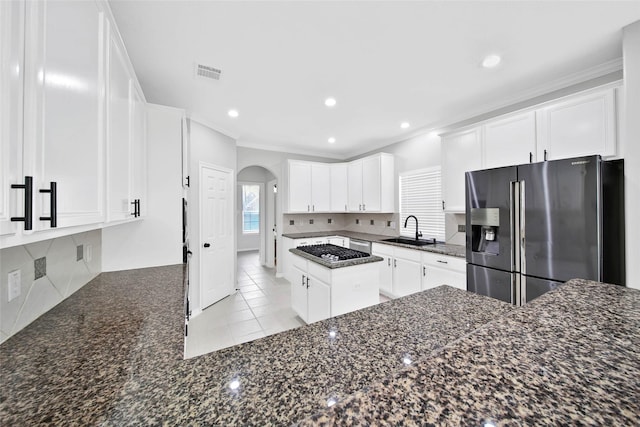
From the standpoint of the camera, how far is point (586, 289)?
96 cm

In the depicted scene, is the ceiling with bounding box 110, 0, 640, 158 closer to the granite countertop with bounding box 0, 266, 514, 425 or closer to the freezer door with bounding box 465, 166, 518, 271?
the freezer door with bounding box 465, 166, 518, 271

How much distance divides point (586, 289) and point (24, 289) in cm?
239

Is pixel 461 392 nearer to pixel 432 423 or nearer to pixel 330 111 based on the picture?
pixel 432 423

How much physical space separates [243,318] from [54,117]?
9.91 ft

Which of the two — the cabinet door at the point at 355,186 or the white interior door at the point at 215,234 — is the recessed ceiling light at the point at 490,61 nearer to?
the cabinet door at the point at 355,186

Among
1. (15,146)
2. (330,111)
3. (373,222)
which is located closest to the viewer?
(15,146)

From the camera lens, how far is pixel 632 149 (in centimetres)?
174

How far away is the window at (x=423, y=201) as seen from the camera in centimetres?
375

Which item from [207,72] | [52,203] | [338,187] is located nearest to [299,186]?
[338,187]

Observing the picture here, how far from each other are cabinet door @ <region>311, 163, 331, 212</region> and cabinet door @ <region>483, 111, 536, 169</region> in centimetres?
293

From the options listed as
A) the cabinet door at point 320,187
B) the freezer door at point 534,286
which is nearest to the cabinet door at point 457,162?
the freezer door at point 534,286

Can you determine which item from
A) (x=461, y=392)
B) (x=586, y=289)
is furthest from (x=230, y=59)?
(x=586, y=289)

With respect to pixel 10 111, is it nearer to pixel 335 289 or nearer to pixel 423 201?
pixel 335 289

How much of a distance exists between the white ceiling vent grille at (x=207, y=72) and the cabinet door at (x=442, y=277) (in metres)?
3.30
